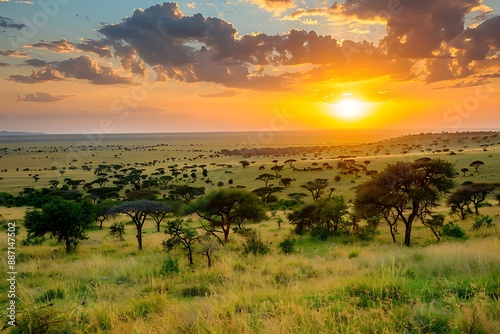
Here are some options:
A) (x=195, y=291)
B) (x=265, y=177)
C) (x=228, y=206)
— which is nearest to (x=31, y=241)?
(x=228, y=206)

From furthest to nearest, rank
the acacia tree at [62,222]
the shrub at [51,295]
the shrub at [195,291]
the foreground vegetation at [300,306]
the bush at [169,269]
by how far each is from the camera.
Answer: the acacia tree at [62,222], the bush at [169,269], the shrub at [195,291], the shrub at [51,295], the foreground vegetation at [300,306]

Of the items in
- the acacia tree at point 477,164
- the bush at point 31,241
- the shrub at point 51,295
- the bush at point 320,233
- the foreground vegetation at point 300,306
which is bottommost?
the bush at point 31,241

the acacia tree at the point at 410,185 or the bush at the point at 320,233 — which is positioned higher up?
the acacia tree at the point at 410,185

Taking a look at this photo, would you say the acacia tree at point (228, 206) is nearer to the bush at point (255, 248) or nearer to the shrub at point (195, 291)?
the bush at point (255, 248)

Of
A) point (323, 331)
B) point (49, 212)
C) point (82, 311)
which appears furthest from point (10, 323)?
point (49, 212)

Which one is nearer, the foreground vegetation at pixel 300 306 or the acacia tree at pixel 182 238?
the foreground vegetation at pixel 300 306

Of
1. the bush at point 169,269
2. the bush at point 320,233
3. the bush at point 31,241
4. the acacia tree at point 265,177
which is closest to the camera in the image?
the bush at point 169,269

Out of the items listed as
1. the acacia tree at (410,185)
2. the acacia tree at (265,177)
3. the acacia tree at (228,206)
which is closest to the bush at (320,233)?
the acacia tree at (410,185)

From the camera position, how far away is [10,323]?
4.79m

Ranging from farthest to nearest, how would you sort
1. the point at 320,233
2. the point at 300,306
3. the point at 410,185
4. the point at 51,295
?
the point at 320,233 < the point at 410,185 < the point at 51,295 < the point at 300,306

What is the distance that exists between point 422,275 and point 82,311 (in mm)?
8905

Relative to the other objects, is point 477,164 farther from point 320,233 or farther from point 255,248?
point 255,248

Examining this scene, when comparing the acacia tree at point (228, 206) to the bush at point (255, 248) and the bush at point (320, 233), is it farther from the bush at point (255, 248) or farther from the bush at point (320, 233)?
the bush at point (255, 248)

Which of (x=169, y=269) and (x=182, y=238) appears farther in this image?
(x=182, y=238)
